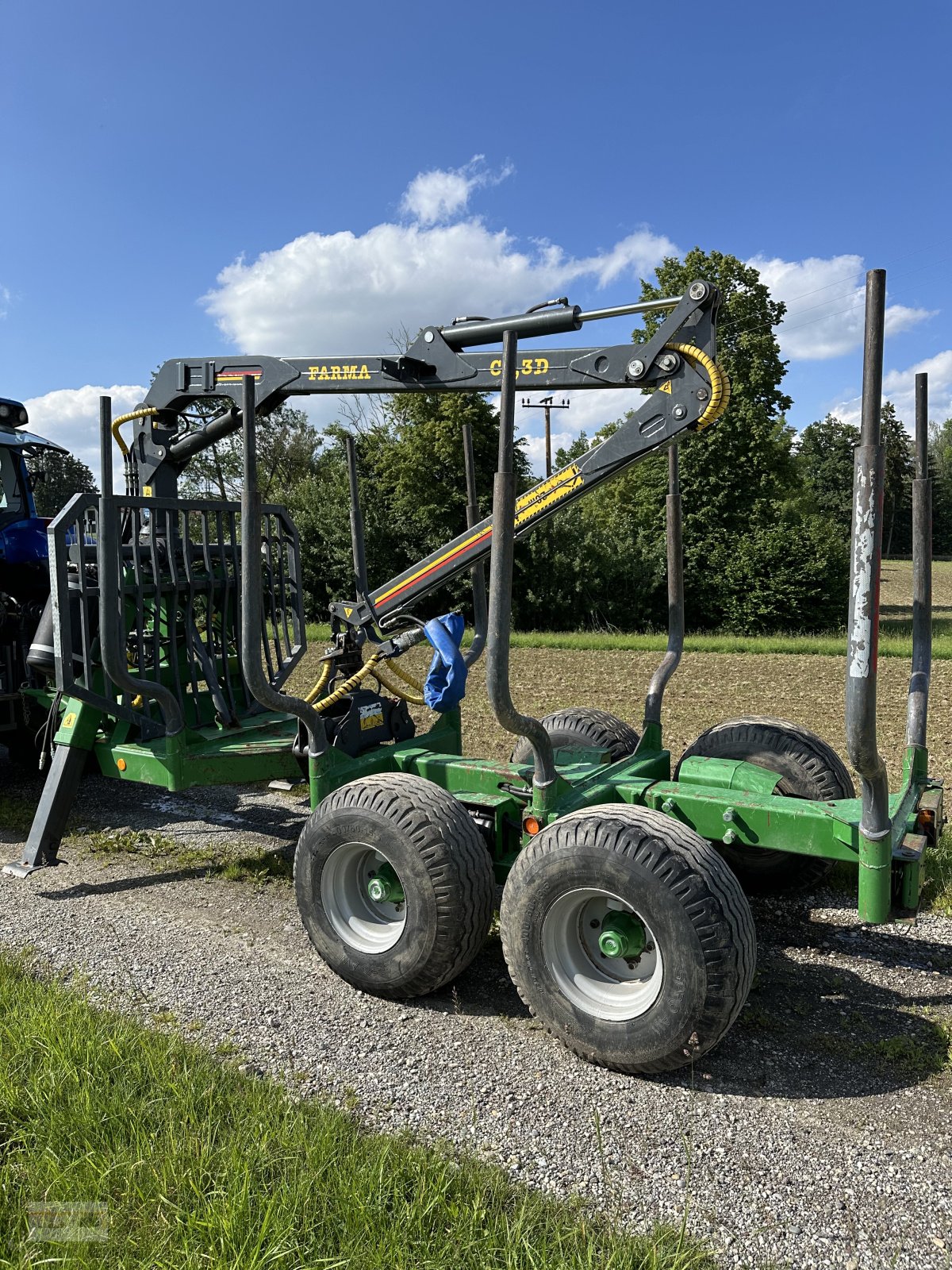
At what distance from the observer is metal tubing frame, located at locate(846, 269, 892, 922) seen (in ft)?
8.80

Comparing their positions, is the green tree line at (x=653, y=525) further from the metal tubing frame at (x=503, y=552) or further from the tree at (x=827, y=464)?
the metal tubing frame at (x=503, y=552)

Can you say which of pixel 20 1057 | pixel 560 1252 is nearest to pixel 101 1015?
pixel 20 1057

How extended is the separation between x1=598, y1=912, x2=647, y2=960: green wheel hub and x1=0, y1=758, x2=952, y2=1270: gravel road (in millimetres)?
419

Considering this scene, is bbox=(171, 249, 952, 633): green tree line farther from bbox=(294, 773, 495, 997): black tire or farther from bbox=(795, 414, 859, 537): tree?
bbox=(294, 773, 495, 997): black tire

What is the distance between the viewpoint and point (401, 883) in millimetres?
3727

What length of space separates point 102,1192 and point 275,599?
4.20 meters

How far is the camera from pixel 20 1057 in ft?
10.4

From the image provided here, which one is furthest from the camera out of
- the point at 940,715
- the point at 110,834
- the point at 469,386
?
the point at 940,715

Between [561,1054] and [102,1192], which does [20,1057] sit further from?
[561,1054]

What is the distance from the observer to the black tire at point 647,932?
10.1 feet

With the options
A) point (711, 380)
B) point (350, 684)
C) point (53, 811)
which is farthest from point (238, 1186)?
point (711, 380)

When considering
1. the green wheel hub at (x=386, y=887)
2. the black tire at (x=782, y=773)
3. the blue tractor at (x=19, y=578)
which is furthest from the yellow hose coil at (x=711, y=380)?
the blue tractor at (x=19, y=578)

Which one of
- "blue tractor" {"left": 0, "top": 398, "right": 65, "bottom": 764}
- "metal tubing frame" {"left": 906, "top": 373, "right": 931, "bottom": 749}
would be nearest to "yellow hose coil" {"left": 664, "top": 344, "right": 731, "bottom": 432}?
"metal tubing frame" {"left": 906, "top": 373, "right": 931, "bottom": 749}

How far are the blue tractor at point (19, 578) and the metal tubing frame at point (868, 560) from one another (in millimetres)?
5304
